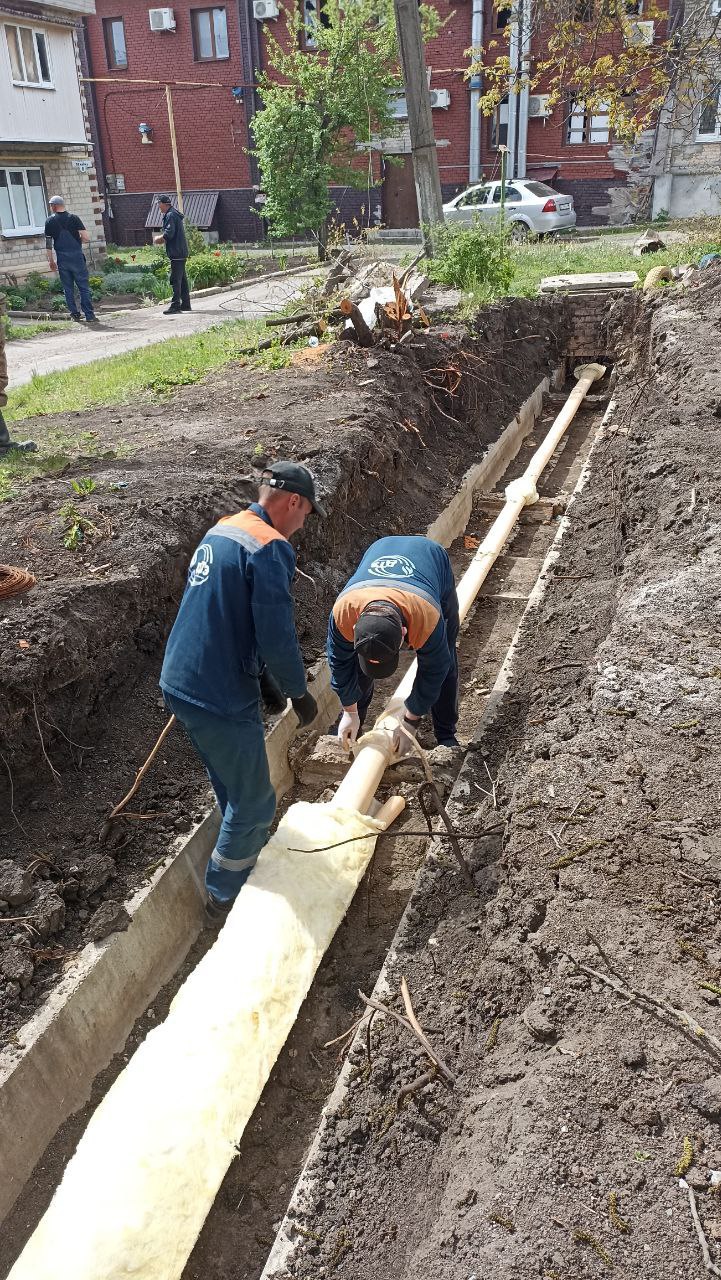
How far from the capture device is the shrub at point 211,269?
2000 centimetres

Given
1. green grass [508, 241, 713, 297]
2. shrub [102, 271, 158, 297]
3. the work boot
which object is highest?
green grass [508, 241, 713, 297]

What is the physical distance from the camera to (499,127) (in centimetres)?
2652

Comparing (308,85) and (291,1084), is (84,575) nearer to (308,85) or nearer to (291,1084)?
(291,1084)

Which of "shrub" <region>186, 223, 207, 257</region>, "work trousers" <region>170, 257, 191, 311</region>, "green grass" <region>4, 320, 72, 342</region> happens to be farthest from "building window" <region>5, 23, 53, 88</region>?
"work trousers" <region>170, 257, 191, 311</region>

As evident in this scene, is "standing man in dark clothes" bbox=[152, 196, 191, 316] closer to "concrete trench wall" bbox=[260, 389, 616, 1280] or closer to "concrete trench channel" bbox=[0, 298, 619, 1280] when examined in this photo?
"concrete trench channel" bbox=[0, 298, 619, 1280]

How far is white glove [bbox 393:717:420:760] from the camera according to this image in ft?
14.6

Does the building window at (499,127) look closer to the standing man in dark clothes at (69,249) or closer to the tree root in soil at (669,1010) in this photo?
the standing man in dark clothes at (69,249)

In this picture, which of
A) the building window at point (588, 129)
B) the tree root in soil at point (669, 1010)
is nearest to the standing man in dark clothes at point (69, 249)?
the tree root in soil at point (669, 1010)

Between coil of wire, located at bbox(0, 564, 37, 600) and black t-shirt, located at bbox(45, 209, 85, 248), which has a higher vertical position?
black t-shirt, located at bbox(45, 209, 85, 248)

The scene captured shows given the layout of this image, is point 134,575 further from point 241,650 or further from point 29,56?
point 29,56

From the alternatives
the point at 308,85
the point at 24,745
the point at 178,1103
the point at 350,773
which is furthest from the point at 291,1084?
the point at 308,85

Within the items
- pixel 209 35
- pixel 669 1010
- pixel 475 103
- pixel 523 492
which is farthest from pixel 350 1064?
pixel 209 35

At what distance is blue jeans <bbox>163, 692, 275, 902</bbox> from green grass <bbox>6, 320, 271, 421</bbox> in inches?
240

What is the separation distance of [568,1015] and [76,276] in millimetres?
17047
